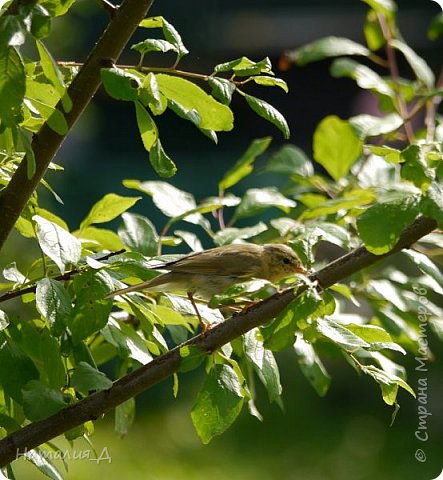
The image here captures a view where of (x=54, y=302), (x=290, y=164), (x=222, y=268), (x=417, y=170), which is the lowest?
(x=222, y=268)

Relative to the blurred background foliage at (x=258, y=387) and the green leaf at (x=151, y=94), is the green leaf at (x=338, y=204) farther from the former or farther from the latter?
the blurred background foliage at (x=258, y=387)

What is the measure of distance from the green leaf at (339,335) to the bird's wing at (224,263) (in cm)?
103

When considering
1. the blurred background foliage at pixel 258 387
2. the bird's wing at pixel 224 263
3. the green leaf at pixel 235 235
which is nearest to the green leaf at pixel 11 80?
the green leaf at pixel 235 235

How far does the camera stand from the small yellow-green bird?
2740 mm

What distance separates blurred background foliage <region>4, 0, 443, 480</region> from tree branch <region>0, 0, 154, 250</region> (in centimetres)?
299

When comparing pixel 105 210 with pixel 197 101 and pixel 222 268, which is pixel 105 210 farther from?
pixel 222 268

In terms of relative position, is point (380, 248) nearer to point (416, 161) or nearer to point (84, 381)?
point (416, 161)

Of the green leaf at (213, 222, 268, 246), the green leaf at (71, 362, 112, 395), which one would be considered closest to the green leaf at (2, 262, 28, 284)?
the green leaf at (71, 362, 112, 395)

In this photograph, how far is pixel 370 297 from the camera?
2475mm

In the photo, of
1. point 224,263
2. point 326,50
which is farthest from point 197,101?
point 326,50

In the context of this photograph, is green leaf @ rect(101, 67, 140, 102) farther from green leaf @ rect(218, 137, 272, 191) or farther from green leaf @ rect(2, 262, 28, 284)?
green leaf @ rect(218, 137, 272, 191)

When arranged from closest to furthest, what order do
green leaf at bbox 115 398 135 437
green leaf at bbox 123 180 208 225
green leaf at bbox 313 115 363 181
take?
green leaf at bbox 115 398 135 437 → green leaf at bbox 123 180 208 225 → green leaf at bbox 313 115 363 181

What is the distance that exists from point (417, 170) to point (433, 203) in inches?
3.3

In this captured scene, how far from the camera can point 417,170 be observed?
5.56 feet
